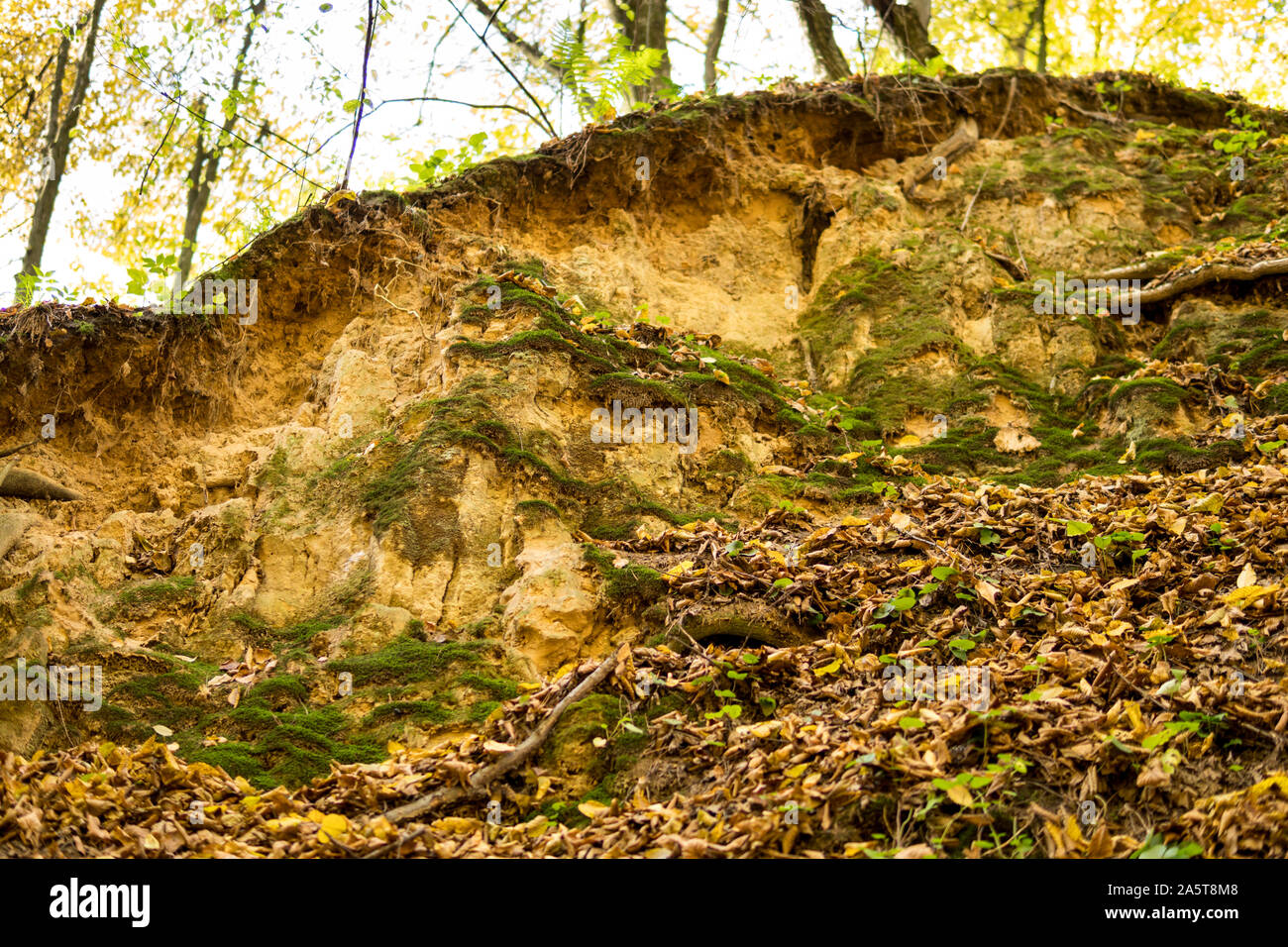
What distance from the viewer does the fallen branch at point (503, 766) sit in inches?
192

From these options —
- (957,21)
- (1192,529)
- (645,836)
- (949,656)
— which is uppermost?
(957,21)

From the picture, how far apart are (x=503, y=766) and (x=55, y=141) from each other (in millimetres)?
11586

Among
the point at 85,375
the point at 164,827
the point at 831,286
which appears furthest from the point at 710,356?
the point at 164,827

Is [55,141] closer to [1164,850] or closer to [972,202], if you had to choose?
[972,202]

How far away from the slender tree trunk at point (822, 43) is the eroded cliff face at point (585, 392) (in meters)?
2.25

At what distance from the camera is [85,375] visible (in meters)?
8.61

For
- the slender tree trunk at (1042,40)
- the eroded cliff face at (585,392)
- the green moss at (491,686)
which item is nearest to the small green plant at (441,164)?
the eroded cliff face at (585,392)

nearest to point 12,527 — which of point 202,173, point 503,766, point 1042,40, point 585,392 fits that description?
point 585,392

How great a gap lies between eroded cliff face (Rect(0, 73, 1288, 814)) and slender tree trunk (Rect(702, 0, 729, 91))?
5.70 metres

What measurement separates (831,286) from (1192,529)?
4.97m

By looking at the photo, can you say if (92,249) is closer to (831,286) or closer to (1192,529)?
(831,286)

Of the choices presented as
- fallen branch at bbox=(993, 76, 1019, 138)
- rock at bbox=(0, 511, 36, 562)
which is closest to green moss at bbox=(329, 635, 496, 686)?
rock at bbox=(0, 511, 36, 562)

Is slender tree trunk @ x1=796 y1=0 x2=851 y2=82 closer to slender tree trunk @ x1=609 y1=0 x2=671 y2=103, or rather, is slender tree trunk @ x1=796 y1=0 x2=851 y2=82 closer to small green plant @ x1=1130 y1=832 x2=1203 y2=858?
slender tree trunk @ x1=609 y1=0 x2=671 y2=103

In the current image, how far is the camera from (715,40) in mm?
17297
